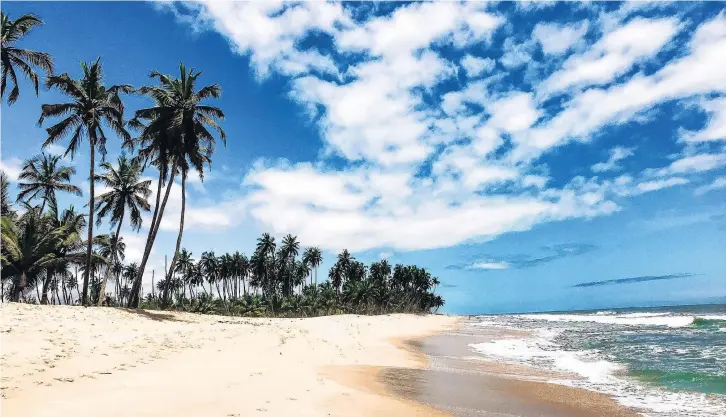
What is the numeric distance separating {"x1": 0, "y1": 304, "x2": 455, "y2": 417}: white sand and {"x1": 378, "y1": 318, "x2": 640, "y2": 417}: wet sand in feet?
5.75

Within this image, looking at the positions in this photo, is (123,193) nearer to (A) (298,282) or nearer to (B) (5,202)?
(B) (5,202)

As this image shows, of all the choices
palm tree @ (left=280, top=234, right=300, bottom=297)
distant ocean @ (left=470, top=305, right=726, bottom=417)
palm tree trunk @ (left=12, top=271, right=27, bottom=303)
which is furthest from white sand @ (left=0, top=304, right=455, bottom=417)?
palm tree @ (left=280, top=234, right=300, bottom=297)

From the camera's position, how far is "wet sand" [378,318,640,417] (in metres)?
11.1

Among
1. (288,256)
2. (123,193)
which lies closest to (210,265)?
(288,256)

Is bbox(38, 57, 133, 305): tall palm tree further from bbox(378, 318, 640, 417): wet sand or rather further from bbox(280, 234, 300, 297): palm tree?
bbox(280, 234, 300, 297): palm tree

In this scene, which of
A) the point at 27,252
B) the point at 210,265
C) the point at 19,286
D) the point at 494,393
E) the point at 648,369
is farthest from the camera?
the point at 210,265

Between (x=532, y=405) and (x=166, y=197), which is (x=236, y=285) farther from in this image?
(x=532, y=405)

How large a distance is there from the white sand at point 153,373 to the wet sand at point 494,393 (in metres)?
1.75

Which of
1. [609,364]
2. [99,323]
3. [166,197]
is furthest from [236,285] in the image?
[609,364]

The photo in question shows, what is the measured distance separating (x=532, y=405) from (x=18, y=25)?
26899mm

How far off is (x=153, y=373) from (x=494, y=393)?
10.5 metres

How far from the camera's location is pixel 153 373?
11.3 m

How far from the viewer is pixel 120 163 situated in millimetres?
35906

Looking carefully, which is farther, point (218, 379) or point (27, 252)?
point (27, 252)
